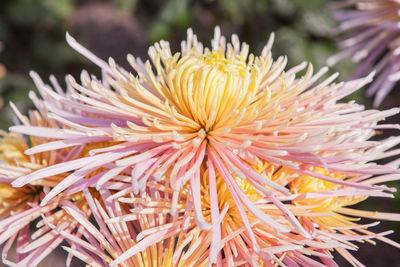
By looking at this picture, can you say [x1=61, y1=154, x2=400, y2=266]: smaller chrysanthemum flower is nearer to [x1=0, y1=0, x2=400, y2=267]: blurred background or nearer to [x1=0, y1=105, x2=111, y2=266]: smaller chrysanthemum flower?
[x1=0, y1=105, x2=111, y2=266]: smaller chrysanthemum flower

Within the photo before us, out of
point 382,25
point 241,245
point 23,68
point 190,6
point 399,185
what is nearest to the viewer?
point 241,245

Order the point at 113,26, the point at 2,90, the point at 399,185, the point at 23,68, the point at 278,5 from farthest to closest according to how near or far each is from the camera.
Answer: the point at 113,26 → the point at 23,68 → the point at 2,90 → the point at 278,5 → the point at 399,185

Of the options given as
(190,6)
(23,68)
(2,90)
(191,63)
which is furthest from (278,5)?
(23,68)

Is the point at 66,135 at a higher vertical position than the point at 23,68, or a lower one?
lower

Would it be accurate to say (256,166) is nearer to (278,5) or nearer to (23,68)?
(278,5)

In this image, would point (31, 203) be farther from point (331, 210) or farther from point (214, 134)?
point (331, 210)

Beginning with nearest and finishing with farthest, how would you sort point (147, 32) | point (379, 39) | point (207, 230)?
point (207, 230)
point (379, 39)
point (147, 32)

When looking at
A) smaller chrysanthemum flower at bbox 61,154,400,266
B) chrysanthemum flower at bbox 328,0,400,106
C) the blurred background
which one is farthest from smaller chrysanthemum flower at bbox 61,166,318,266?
the blurred background

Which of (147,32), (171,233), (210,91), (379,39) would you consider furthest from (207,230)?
(147,32)

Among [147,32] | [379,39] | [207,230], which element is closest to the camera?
[207,230]

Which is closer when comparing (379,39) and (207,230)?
(207,230)
